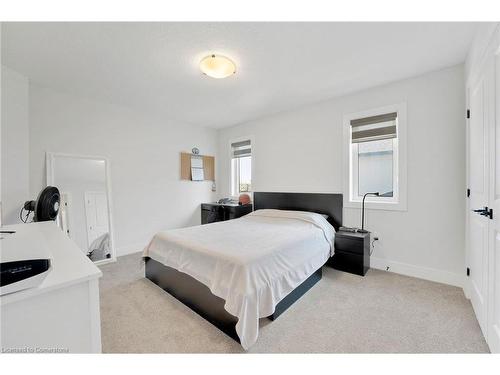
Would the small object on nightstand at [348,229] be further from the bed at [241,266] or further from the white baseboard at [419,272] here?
the white baseboard at [419,272]

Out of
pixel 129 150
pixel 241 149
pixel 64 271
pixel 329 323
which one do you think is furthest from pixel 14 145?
pixel 329 323

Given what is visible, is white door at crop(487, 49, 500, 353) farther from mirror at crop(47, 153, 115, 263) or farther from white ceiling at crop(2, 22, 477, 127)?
mirror at crop(47, 153, 115, 263)

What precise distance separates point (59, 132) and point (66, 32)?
5.53ft

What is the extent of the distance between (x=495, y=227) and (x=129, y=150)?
436 centimetres

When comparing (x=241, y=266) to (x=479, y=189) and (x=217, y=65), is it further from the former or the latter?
(x=479, y=189)

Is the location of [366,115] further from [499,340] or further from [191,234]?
[191,234]

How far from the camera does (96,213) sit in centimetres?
324

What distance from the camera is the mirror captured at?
9.72ft

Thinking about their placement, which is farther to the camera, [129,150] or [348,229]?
[129,150]

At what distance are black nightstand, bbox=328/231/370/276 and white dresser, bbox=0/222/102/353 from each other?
8.69 feet

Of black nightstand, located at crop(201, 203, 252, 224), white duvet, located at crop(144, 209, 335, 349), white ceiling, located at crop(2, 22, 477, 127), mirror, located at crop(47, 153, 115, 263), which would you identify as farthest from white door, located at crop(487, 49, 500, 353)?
mirror, located at crop(47, 153, 115, 263)

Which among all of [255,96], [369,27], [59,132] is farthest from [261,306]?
[59,132]

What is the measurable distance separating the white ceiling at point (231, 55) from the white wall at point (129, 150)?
12.6 inches

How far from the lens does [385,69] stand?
7.97ft
